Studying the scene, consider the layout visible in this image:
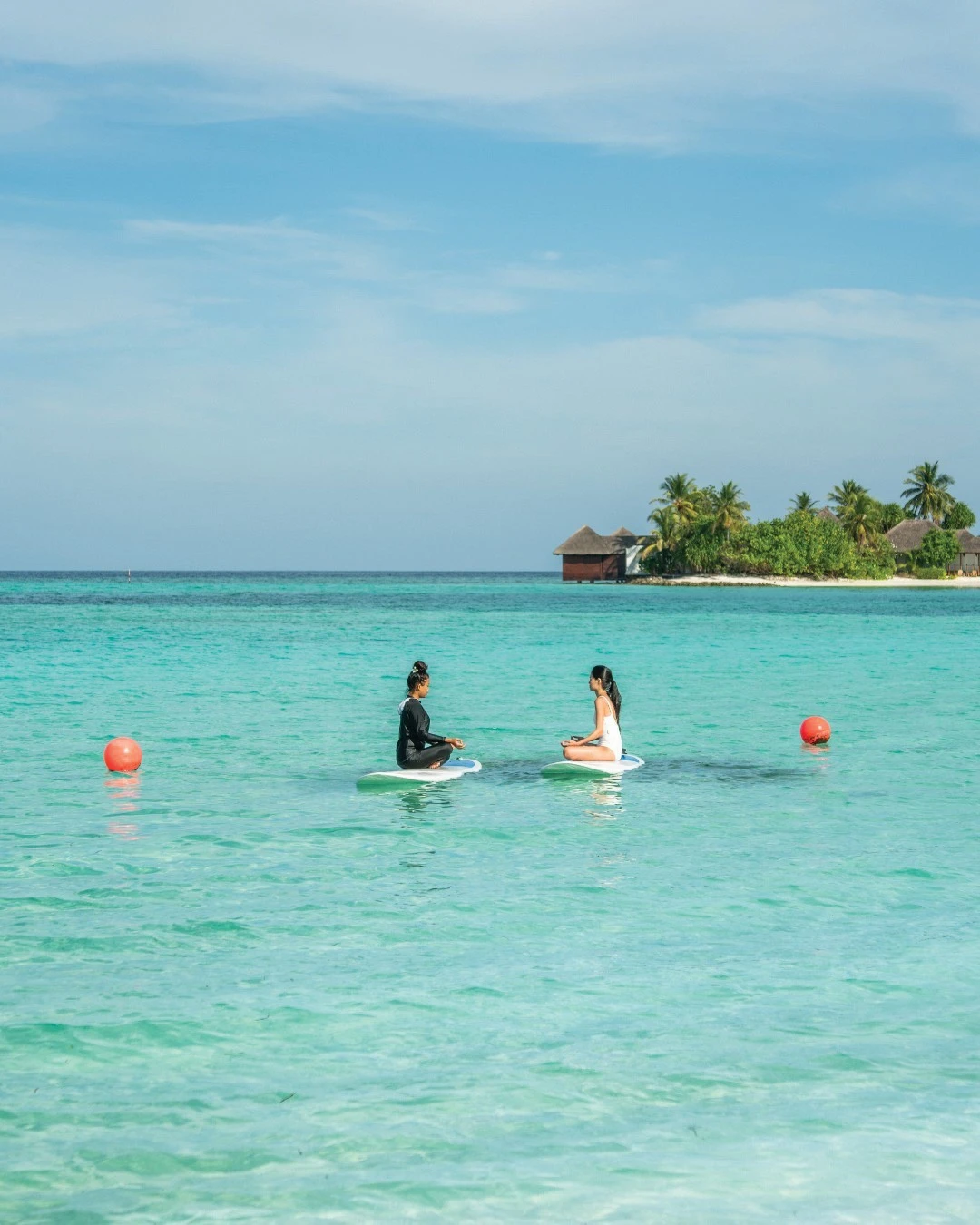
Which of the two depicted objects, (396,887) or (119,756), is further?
(119,756)

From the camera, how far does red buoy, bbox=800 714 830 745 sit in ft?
70.2

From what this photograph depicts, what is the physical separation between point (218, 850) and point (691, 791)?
6.48 m

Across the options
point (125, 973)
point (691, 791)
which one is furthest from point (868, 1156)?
point (691, 791)

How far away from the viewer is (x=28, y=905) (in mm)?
10781

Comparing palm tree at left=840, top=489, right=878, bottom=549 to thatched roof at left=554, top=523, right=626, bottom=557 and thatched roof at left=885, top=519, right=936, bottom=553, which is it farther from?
thatched roof at left=554, top=523, right=626, bottom=557

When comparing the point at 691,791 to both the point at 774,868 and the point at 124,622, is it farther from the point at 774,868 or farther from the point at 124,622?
the point at 124,622

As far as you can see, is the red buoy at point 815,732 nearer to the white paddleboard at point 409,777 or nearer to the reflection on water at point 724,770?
the reflection on water at point 724,770

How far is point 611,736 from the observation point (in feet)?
55.5

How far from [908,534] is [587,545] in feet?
112

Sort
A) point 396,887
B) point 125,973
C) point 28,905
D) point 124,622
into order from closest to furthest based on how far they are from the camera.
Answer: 1. point 125,973
2. point 28,905
3. point 396,887
4. point 124,622

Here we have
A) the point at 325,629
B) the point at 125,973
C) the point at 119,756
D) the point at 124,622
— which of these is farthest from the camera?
the point at 124,622

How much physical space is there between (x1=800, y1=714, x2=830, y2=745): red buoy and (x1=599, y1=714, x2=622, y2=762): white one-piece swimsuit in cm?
561

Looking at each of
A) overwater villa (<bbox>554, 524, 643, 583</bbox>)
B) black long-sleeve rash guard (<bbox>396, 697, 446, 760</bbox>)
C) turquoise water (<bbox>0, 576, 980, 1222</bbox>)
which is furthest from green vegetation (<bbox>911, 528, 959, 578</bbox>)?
black long-sleeve rash guard (<bbox>396, 697, 446, 760</bbox>)

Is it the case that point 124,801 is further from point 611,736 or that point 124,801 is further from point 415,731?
point 611,736
